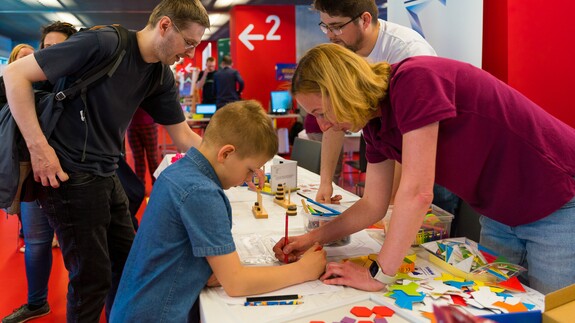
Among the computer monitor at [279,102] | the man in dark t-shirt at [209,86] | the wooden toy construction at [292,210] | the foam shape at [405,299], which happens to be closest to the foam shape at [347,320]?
the foam shape at [405,299]

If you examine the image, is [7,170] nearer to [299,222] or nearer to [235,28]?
[299,222]

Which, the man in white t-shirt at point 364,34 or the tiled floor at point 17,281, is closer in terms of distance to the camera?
the man in white t-shirt at point 364,34

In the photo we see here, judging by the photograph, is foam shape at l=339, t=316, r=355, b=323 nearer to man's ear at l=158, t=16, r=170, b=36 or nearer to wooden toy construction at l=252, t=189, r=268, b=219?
wooden toy construction at l=252, t=189, r=268, b=219

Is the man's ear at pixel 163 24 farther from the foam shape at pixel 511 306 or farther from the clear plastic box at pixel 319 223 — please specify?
the foam shape at pixel 511 306

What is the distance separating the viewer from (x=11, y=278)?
3262 mm

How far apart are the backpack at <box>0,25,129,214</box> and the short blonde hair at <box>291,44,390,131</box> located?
A: 82 cm

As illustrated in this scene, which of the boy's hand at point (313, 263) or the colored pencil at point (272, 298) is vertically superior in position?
the boy's hand at point (313, 263)

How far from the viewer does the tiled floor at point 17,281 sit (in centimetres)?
278

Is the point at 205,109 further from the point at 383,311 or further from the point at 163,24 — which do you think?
the point at 383,311

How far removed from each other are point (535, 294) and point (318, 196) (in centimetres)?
113

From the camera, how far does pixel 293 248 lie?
58.2 inches

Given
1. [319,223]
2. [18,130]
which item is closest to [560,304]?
[319,223]

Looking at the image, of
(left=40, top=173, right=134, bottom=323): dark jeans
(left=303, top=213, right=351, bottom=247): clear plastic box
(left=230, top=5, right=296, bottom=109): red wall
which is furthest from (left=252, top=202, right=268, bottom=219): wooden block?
(left=230, top=5, right=296, bottom=109): red wall

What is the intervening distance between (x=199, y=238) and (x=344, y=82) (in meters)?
0.54
